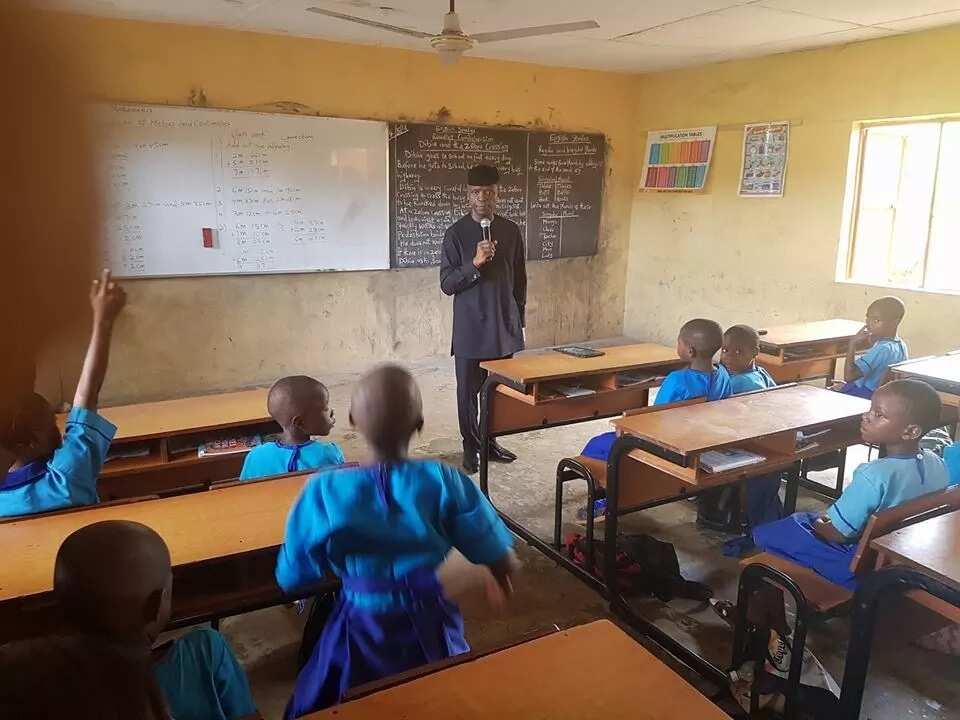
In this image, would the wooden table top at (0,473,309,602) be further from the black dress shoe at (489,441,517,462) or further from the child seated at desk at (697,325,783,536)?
the black dress shoe at (489,441,517,462)

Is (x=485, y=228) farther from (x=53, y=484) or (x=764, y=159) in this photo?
(x=764, y=159)

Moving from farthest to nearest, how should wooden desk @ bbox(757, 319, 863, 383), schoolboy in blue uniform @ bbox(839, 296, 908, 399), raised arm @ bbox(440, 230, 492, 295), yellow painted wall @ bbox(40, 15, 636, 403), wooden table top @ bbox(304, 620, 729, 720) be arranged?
yellow painted wall @ bbox(40, 15, 636, 403) < wooden desk @ bbox(757, 319, 863, 383) < raised arm @ bbox(440, 230, 492, 295) < schoolboy in blue uniform @ bbox(839, 296, 908, 399) < wooden table top @ bbox(304, 620, 729, 720)

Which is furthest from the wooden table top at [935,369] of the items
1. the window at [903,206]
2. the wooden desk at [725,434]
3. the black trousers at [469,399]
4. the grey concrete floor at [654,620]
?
the black trousers at [469,399]

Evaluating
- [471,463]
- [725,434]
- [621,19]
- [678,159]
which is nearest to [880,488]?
[725,434]

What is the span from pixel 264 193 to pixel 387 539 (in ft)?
14.1

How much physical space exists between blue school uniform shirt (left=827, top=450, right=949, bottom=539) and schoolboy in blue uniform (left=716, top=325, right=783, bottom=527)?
1.00 m

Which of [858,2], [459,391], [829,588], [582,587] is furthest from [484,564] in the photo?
[858,2]

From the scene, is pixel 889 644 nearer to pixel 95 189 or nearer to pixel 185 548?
pixel 185 548

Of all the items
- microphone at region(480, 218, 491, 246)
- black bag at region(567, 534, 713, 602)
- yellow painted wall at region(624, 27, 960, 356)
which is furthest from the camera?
yellow painted wall at region(624, 27, 960, 356)

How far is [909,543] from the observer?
166 centimetres

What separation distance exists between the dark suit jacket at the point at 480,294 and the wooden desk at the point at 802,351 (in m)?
1.45

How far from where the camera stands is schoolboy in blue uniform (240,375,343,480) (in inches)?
88.0

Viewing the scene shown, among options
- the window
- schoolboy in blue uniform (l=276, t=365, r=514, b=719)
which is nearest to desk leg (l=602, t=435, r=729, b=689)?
schoolboy in blue uniform (l=276, t=365, r=514, b=719)

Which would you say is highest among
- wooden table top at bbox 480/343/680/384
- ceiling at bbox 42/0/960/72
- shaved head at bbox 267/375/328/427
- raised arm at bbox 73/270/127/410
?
ceiling at bbox 42/0/960/72
